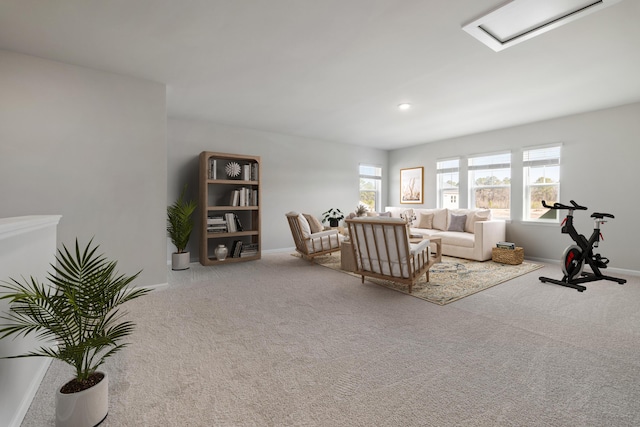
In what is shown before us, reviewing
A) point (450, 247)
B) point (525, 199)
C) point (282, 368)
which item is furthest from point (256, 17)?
point (525, 199)

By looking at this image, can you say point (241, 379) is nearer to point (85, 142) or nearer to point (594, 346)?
point (594, 346)

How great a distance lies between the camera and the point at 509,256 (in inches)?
199

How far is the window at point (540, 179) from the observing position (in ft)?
17.4

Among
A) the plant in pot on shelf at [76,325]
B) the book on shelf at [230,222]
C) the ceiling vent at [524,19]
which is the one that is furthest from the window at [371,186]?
the plant in pot on shelf at [76,325]

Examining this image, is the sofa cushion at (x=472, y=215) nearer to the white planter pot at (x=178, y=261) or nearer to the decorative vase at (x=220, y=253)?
the decorative vase at (x=220, y=253)

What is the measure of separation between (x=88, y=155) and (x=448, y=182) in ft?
22.4

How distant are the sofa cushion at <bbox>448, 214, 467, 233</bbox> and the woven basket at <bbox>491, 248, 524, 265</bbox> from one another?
0.96 meters

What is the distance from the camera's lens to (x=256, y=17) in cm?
236

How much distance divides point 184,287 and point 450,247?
4.79 m

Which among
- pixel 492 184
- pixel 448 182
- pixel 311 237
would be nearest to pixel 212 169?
pixel 311 237

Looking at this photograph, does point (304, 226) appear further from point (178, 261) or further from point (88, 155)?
point (88, 155)

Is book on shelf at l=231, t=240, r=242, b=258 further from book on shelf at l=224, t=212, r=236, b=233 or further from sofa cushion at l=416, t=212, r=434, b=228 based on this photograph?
sofa cushion at l=416, t=212, r=434, b=228

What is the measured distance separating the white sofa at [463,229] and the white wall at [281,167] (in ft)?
6.38

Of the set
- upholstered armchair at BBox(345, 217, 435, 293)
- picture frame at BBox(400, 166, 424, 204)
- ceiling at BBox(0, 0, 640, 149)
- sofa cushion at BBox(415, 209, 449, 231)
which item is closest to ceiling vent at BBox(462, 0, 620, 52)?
ceiling at BBox(0, 0, 640, 149)
